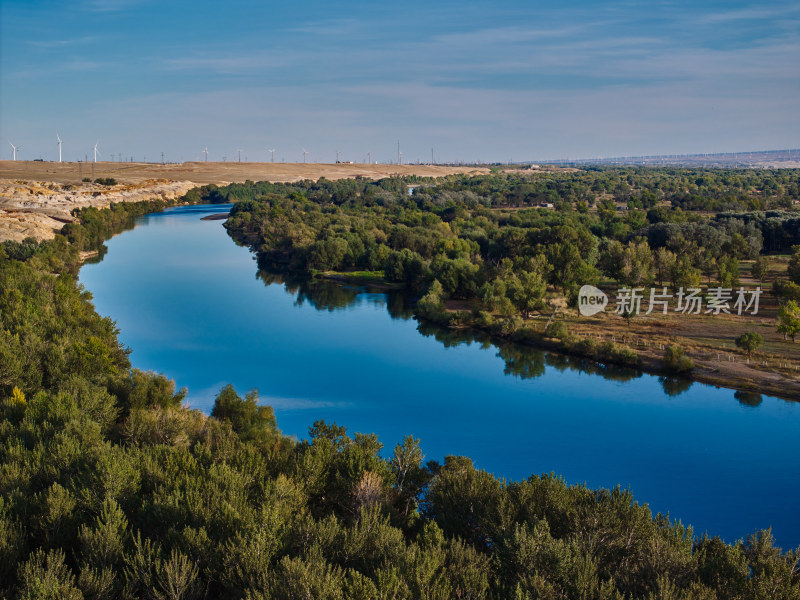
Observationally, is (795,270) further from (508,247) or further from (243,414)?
(243,414)

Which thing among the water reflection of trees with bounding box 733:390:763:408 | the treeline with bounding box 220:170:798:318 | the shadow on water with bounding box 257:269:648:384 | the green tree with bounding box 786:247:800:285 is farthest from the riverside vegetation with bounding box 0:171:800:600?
the green tree with bounding box 786:247:800:285

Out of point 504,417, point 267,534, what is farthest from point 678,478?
point 267,534

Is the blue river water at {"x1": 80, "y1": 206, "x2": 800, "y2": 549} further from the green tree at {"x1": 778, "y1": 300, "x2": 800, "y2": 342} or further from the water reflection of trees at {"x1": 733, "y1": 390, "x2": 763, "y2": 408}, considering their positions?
the green tree at {"x1": 778, "y1": 300, "x2": 800, "y2": 342}

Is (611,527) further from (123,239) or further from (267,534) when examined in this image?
(123,239)

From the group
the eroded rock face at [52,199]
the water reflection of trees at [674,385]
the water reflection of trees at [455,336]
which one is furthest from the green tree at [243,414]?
the eroded rock face at [52,199]

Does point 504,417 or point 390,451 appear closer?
point 390,451

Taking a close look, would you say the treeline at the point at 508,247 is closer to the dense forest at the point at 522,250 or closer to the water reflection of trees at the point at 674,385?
the dense forest at the point at 522,250

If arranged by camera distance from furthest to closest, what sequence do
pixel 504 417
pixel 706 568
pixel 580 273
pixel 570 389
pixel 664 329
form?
pixel 580 273, pixel 664 329, pixel 570 389, pixel 504 417, pixel 706 568
